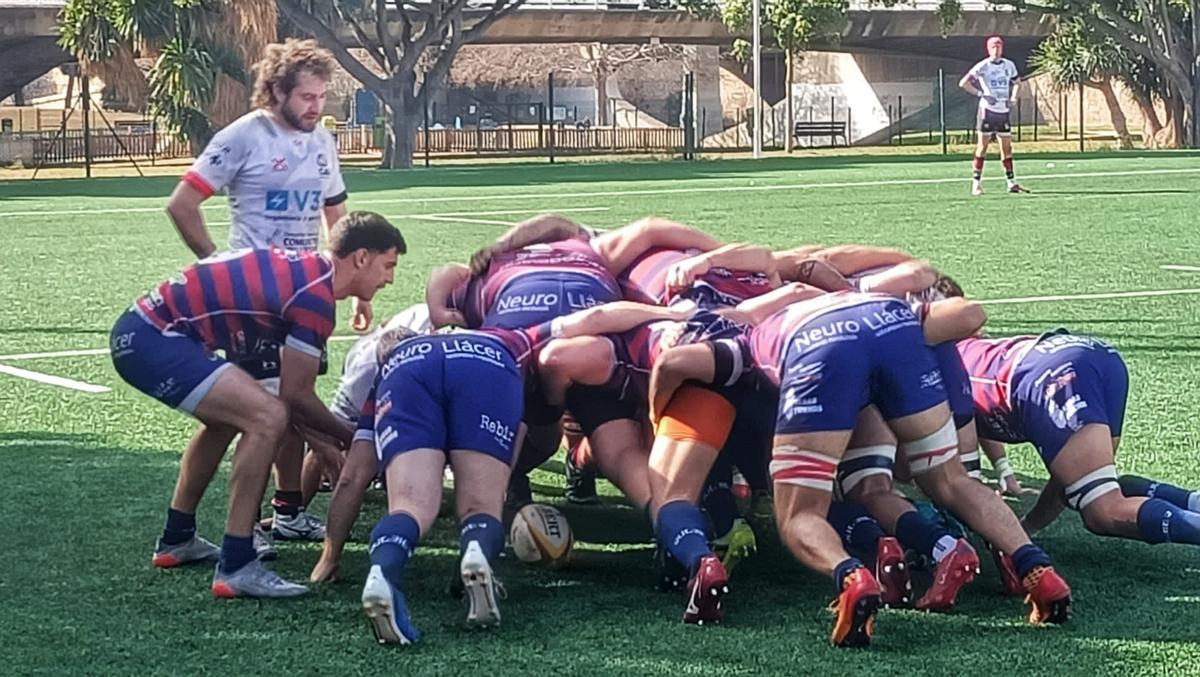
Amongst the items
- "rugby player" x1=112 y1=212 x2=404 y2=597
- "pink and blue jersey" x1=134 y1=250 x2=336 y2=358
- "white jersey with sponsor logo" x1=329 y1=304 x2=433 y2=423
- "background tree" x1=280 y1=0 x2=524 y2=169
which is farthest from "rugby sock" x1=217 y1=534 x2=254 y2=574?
"background tree" x1=280 y1=0 x2=524 y2=169

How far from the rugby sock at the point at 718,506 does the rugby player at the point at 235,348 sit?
1.29 metres

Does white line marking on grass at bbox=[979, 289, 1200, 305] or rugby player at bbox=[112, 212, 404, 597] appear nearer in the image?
rugby player at bbox=[112, 212, 404, 597]

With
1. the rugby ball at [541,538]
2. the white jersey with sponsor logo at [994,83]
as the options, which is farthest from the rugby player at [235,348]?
the white jersey with sponsor logo at [994,83]

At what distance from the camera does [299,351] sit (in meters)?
5.91

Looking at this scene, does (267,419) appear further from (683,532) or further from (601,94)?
(601,94)

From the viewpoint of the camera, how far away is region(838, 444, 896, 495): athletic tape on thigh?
5766 millimetres

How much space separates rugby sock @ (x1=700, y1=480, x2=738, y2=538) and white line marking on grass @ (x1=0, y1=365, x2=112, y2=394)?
4.46 m

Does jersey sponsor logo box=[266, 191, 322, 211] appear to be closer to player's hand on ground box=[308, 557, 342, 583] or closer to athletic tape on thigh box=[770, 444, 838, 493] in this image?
player's hand on ground box=[308, 557, 342, 583]

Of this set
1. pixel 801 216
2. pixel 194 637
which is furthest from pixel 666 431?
pixel 801 216

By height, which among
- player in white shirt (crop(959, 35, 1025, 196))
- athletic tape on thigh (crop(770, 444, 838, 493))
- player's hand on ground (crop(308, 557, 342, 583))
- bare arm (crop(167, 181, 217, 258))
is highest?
player in white shirt (crop(959, 35, 1025, 196))

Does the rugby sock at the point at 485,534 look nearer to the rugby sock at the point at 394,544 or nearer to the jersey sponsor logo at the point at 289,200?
the rugby sock at the point at 394,544

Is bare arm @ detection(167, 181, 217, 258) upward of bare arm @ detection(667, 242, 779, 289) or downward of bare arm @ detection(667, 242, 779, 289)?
upward

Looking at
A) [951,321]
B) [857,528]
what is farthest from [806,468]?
[951,321]

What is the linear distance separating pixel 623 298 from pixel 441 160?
38224mm
